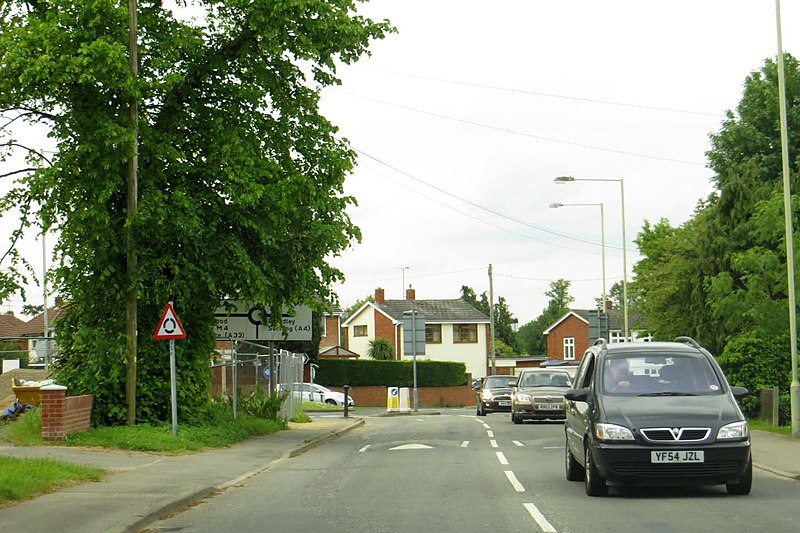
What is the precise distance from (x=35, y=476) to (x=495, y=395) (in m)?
28.9

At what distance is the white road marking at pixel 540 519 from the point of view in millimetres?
9906

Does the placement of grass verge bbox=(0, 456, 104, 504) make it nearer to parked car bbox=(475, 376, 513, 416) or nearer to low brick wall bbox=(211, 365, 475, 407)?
parked car bbox=(475, 376, 513, 416)

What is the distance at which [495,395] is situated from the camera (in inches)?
1613

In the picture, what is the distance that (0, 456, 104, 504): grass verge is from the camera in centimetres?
1208

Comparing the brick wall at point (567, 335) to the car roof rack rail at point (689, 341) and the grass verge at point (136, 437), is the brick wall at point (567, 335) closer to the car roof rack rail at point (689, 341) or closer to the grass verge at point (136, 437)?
the grass verge at point (136, 437)

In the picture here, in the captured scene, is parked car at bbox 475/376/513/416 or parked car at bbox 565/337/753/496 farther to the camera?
parked car at bbox 475/376/513/416

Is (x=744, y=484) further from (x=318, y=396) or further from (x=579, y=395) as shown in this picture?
(x=318, y=396)

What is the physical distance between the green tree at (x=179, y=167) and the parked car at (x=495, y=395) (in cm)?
1798

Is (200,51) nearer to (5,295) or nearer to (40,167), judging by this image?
(40,167)

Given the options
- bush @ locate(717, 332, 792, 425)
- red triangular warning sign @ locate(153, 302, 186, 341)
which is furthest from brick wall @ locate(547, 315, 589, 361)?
red triangular warning sign @ locate(153, 302, 186, 341)

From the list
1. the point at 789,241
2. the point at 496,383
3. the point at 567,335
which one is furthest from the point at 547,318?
the point at 789,241

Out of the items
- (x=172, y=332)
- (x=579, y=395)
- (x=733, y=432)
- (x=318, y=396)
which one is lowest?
(x=318, y=396)

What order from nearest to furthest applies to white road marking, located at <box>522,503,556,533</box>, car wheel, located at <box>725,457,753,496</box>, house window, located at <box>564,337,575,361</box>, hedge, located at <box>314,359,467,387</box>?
1. white road marking, located at <box>522,503,556,533</box>
2. car wheel, located at <box>725,457,753,496</box>
3. hedge, located at <box>314,359,467,387</box>
4. house window, located at <box>564,337,575,361</box>

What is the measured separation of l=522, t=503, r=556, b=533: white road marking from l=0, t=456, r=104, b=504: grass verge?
5.65 m
